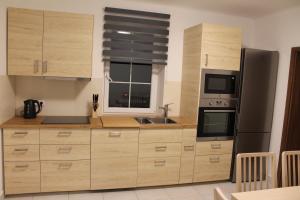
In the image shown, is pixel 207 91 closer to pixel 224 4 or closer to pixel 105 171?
pixel 224 4

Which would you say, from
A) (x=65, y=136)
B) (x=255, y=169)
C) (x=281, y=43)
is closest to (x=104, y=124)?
(x=65, y=136)

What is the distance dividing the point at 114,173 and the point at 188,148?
0.96 m

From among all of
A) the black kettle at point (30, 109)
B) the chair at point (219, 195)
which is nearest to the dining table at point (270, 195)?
the chair at point (219, 195)

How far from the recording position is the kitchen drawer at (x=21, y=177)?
2.67 metres

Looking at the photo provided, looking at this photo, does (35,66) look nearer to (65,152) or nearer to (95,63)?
(95,63)

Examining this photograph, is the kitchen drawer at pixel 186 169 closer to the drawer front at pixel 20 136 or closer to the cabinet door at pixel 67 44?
the cabinet door at pixel 67 44

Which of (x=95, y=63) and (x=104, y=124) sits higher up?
(x=95, y=63)

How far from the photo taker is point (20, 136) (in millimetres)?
2660

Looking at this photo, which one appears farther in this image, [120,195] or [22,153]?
[120,195]

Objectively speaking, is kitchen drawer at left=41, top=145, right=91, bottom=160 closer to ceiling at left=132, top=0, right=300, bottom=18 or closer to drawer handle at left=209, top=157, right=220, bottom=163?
drawer handle at left=209, top=157, right=220, bottom=163

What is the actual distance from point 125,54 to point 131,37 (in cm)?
24

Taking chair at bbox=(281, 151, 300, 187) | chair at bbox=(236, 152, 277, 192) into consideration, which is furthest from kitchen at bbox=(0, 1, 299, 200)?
chair at bbox=(281, 151, 300, 187)

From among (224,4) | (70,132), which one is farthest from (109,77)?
(224,4)

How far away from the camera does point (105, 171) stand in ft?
9.56
